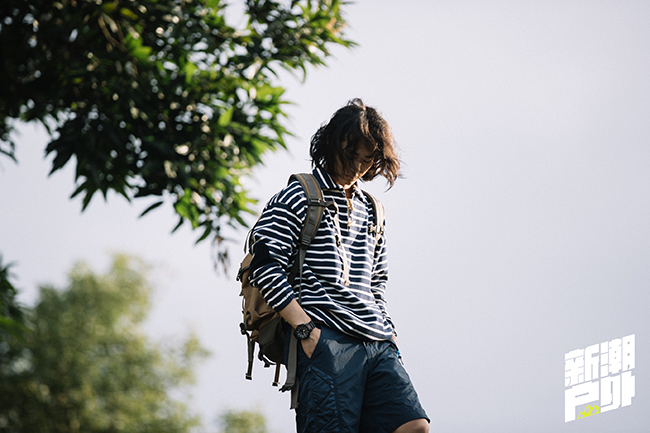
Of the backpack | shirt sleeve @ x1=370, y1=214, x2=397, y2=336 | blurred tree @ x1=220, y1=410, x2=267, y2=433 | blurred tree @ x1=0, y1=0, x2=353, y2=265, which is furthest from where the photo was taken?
blurred tree @ x1=220, y1=410, x2=267, y2=433

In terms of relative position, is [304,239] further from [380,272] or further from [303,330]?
[380,272]

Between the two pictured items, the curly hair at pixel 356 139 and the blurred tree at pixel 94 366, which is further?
the blurred tree at pixel 94 366

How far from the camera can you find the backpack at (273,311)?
1.60 meters

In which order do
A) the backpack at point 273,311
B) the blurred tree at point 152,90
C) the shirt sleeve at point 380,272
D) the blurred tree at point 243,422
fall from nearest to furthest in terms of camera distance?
the backpack at point 273,311, the shirt sleeve at point 380,272, the blurred tree at point 152,90, the blurred tree at point 243,422

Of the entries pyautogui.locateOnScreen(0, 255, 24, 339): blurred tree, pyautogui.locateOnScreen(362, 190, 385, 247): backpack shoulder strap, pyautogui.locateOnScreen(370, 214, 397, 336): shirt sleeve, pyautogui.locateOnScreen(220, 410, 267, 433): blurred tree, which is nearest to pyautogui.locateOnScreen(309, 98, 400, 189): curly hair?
pyautogui.locateOnScreen(362, 190, 385, 247): backpack shoulder strap

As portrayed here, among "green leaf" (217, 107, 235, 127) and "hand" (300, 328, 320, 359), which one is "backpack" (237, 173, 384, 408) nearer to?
"hand" (300, 328, 320, 359)

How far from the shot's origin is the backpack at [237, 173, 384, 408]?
1600 mm

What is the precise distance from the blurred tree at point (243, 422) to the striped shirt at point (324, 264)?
17.3 meters

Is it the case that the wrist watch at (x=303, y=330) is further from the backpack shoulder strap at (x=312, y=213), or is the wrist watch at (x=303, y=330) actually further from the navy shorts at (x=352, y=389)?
the backpack shoulder strap at (x=312, y=213)

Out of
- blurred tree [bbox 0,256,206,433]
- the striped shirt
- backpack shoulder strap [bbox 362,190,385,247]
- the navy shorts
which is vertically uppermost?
blurred tree [bbox 0,256,206,433]

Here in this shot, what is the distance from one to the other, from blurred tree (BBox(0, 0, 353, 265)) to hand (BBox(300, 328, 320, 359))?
1976mm

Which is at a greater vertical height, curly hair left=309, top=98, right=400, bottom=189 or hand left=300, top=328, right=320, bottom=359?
curly hair left=309, top=98, right=400, bottom=189

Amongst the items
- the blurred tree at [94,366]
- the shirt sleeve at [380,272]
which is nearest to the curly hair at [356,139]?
the shirt sleeve at [380,272]

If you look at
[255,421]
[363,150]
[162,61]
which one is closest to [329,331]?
[363,150]
